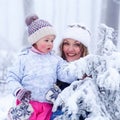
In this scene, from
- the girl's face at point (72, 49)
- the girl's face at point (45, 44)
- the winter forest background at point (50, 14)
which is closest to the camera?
the girl's face at point (45, 44)

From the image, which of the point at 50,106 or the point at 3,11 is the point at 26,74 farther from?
the point at 3,11

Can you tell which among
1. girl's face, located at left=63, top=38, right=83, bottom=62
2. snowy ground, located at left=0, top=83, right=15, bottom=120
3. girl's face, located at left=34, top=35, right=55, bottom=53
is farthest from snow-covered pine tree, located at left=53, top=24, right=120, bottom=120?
snowy ground, located at left=0, top=83, right=15, bottom=120

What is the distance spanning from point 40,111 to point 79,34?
2.22 feet

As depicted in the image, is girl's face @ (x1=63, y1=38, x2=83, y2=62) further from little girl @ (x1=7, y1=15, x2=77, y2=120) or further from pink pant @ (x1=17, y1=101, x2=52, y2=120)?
pink pant @ (x1=17, y1=101, x2=52, y2=120)

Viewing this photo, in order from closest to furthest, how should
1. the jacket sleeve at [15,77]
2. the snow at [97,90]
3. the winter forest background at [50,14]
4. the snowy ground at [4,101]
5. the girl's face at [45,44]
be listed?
the snow at [97,90] → the jacket sleeve at [15,77] → the girl's face at [45,44] → the snowy ground at [4,101] → the winter forest background at [50,14]

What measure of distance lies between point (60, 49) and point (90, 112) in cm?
103

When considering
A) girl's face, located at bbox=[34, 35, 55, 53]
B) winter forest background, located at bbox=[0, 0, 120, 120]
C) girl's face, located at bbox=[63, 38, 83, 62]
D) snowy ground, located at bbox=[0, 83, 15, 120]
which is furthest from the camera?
winter forest background, located at bbox=[0, 0, 120, 120]

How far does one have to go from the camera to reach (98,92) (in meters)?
2.48

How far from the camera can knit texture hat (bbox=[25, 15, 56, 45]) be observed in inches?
125

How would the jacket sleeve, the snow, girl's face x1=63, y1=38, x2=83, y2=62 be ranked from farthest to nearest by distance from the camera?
1. girl's face x1=63, y1=38, x2=83, y2=62
2. the jacket sleeve
3. the snow

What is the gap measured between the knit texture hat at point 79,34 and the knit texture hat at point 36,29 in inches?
7.8

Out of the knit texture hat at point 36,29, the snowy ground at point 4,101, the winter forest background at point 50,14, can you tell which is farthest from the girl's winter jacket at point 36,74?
the winter forest background at point 50,14

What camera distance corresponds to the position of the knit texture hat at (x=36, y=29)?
3180 millimetres

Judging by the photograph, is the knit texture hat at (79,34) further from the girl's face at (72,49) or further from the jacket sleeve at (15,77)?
the jacket sleeve at (15,77)
